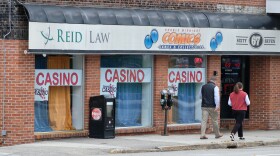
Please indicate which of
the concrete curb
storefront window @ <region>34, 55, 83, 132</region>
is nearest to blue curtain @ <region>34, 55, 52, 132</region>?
storefront window @ <region>34, 55, 83, 132</region>

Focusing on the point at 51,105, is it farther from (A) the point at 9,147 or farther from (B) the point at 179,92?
(B) the point at 179,92

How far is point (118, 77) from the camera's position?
23.6 m

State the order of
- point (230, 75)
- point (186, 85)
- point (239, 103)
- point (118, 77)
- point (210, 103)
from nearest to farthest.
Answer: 1. point (239, 103)
2. point (210, 103)
3. point (118, 77)
4. point (186, 85)
5. point (230, 75)

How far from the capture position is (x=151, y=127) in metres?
24.3

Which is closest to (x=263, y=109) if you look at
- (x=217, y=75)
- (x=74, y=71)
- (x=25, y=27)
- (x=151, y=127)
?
(x=217, y=75)

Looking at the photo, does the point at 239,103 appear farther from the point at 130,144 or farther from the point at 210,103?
the point at 130,144

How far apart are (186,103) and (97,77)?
12.5ft

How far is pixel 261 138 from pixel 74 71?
605 cm

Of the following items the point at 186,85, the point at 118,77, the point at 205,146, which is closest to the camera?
the point at 205,146

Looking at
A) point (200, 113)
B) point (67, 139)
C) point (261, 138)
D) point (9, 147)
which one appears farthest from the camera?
point (200, 113)

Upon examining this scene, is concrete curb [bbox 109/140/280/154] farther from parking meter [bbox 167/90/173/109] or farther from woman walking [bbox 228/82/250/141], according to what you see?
parking meter [bbox 167/90/173/109]

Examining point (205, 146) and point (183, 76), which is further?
point (183, 76)

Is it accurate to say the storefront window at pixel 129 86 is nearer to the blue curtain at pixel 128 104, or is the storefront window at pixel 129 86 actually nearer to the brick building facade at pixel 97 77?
the blue curtain at pixel 128 104

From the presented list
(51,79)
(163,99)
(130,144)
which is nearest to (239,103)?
(163,99)
